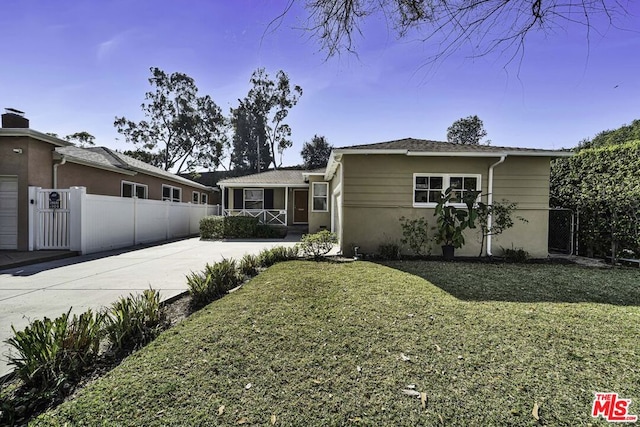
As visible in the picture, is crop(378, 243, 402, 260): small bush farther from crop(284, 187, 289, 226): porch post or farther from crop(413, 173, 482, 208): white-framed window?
crop(284, 187, 289, 226): porch post

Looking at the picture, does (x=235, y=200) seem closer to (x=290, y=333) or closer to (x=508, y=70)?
(x=290, y=333)

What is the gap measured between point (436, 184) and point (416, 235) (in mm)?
1666

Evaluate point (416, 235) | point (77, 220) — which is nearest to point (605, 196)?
point (416, 235)

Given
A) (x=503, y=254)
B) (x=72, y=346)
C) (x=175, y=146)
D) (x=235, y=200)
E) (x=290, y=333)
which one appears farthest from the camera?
(x=175, y=146)

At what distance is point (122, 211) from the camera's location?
34.2 ft

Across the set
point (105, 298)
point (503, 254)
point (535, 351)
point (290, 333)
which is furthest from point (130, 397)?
point (503, 254)

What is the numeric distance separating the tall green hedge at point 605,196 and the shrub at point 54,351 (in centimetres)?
1054

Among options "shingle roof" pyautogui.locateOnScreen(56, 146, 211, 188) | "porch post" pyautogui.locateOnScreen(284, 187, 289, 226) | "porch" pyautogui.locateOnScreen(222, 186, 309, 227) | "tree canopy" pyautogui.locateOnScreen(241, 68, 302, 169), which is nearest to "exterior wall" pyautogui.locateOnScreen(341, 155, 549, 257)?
"porch post" pyautogui.locateOnScreen(284, 187, 289, 226)

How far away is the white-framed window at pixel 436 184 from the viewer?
8.42 metres

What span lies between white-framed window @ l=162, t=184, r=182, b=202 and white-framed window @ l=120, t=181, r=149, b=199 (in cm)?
164

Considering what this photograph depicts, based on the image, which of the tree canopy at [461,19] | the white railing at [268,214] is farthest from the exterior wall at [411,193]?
the white railing at [268,214]

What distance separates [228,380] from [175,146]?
33.7m

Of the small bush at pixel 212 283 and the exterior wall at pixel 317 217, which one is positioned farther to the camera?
the exterior wall at pixel 317 217

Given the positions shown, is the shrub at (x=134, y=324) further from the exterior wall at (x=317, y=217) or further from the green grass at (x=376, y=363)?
the exterior wall at (x=317, y=217)
